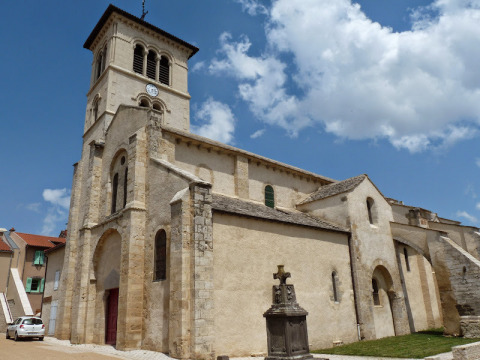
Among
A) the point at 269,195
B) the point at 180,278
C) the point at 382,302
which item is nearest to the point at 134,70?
the point at 269,195

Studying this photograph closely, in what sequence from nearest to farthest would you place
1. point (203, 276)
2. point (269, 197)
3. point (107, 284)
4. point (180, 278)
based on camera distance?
point (180, 278) < point (203, 276) < point (107, 284) < point (269, 197)

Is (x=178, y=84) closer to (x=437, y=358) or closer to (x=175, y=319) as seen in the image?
(x=175, y=319)

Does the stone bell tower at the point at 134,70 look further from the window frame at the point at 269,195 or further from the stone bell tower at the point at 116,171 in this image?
the window frame at the point at 269,195

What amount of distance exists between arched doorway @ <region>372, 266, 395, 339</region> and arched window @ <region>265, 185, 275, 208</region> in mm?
6295

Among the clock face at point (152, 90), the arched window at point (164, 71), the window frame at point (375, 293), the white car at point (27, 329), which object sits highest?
the arched window at point (164, 71)

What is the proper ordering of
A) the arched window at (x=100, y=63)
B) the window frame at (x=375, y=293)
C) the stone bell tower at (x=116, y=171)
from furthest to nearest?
1. the arched window at (x=100, y=63)
2. the window frame at (x=375, y=293)
3. the stone bell tower at (x=116, y=171)

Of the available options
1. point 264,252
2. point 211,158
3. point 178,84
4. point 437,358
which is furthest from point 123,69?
point 437,358

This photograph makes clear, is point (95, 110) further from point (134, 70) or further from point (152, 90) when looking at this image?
point (152, 90)

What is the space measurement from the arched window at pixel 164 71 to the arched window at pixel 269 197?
11.0 metres

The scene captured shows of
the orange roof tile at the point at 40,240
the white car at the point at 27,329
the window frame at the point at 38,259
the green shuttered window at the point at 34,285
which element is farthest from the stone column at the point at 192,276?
the orange roof tile at the point at 40,240

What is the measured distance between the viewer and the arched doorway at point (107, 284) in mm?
15844

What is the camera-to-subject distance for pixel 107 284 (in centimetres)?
1634

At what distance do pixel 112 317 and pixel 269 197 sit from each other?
9662mm

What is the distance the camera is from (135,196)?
584 inches
